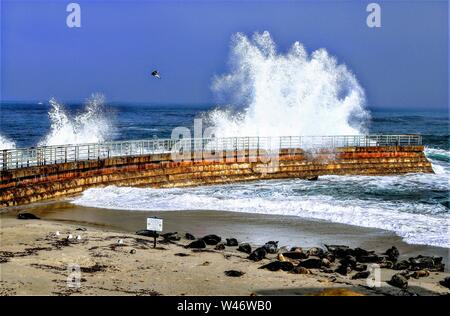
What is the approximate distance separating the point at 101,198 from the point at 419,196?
13.2 meters

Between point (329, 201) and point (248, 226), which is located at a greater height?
point (329, 201)

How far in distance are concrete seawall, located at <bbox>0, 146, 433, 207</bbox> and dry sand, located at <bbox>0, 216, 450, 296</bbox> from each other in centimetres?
665

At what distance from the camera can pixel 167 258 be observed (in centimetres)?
1280

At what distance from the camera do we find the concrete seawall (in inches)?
829

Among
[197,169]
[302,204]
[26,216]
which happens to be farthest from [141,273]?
[197,169]

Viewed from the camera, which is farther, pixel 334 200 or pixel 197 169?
pixel 197 169

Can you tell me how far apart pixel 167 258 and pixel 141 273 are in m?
1.48

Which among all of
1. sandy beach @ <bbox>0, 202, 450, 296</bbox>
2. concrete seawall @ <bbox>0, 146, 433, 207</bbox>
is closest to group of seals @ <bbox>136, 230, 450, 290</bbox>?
sandy beach @ <bbox>0, 202, 450, 296</bbox>

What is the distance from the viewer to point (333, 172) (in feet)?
102

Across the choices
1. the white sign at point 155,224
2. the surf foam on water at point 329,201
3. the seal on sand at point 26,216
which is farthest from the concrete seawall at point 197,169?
the white sign at point 155,224

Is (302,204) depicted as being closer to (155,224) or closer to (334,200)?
(334,200)

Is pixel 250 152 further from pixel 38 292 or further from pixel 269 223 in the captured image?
pixel 38 292

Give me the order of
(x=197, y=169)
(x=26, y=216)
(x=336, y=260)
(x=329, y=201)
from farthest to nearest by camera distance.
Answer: (x=197, y=169) < (x=329, y=201) < (x=26, y=216) < (x=336, y=260)

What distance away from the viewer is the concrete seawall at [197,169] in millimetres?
21062
